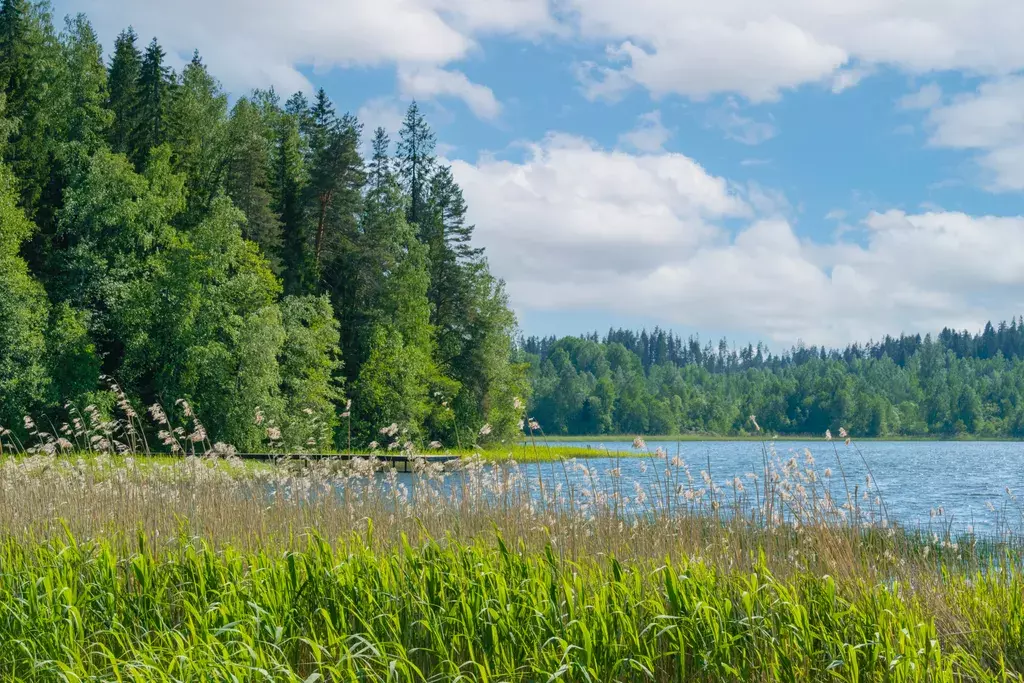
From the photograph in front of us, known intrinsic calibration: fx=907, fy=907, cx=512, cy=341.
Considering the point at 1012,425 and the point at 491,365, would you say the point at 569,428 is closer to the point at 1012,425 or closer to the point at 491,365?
the point at 1012,425

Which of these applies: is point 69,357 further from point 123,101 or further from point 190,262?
point 123,101

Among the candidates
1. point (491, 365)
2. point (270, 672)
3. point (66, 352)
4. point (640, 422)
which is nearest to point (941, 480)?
point (491, 365)

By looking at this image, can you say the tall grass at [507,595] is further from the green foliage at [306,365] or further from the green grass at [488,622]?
the green foliage at [306,365]

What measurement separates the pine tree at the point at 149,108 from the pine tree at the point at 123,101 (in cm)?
19

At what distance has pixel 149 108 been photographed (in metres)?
40.2

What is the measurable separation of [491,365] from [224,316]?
16819 millimetres

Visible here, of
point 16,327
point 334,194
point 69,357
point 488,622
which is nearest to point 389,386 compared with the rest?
point 334,194

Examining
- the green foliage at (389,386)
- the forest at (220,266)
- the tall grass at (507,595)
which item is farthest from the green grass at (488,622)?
the green foliage at (389,386)

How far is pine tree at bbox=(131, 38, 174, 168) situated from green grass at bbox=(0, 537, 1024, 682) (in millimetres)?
37107

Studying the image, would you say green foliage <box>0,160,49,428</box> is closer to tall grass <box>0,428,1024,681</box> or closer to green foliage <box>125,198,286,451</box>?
green foliage <box>125,198,286,451</box>

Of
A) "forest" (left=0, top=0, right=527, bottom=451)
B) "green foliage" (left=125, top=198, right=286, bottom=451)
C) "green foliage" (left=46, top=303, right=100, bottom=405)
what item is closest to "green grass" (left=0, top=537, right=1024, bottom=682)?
"forest" (left=0, top=0, right=527, bottom=451)

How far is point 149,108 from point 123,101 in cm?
126

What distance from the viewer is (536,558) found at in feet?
20.2

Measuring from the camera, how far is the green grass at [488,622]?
16.3 feet
